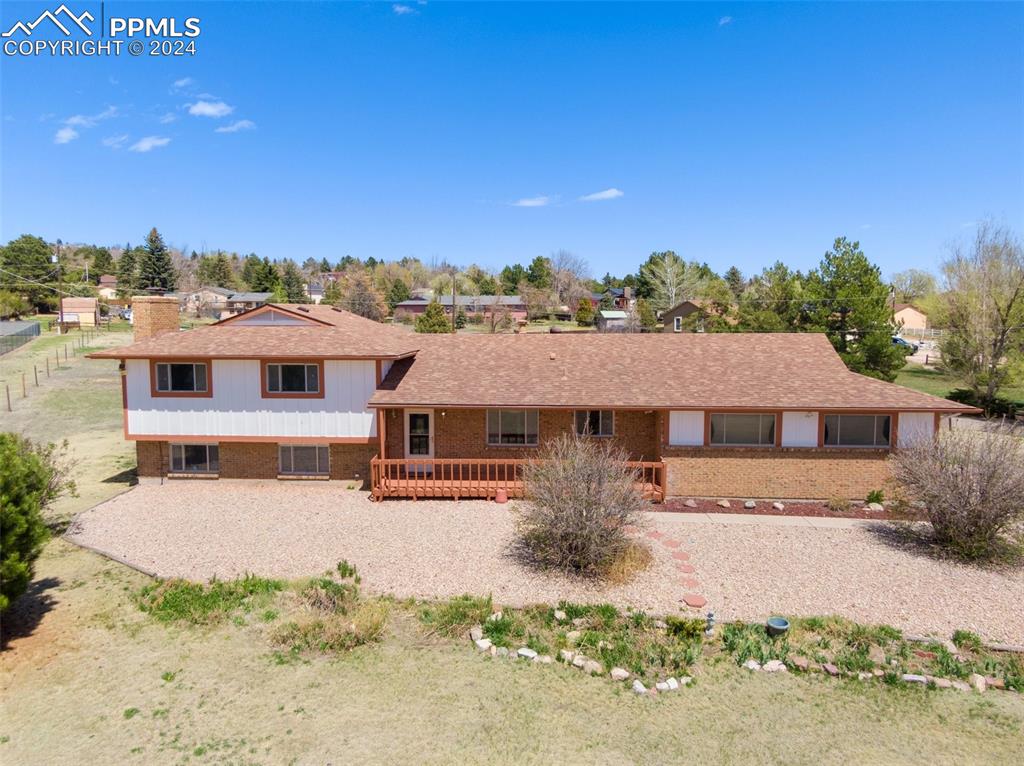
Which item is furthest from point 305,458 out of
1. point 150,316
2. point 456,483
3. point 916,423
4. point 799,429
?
point 916,423

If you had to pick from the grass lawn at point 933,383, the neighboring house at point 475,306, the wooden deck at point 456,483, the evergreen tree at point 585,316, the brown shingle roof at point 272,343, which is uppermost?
the neighboring house at point 475,306

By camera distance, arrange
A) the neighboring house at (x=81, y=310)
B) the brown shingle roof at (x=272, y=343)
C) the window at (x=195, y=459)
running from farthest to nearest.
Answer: the neighboring house at (x=81, y=310) < the window at (x=195, y=459) < the brown shingle roof at (x=272, y=343)

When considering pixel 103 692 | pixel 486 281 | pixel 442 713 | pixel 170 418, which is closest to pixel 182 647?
pixel 103 692

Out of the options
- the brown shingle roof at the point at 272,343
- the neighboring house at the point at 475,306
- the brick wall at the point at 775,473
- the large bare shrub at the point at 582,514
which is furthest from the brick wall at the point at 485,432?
the neighboring house at the point at 475,306

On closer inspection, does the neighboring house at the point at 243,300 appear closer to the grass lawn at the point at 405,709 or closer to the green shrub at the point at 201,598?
the green shrub at the point at 201,598

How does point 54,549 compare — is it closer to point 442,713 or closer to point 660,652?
point 442,713

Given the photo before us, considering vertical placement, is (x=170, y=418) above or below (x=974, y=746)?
above
